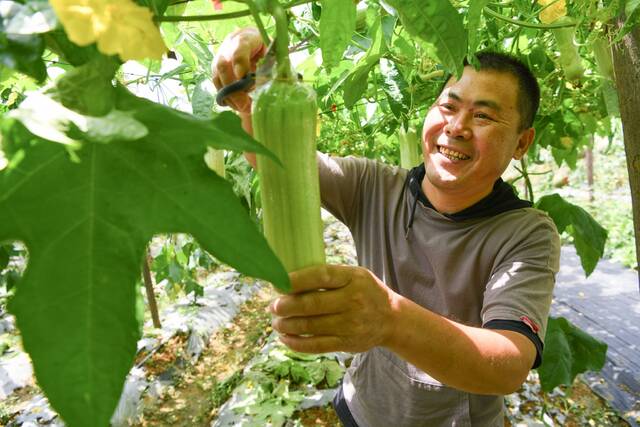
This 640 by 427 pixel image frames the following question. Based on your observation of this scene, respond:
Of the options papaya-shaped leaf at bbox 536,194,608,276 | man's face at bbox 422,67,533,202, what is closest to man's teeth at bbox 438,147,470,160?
man's face at bbox 422,67,533,202

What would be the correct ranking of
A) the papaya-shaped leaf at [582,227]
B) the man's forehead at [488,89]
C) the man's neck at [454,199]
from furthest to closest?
the papaya-shaped leaf at [582,227], the man's neck at [454,199], the man's forehead at [488,89]

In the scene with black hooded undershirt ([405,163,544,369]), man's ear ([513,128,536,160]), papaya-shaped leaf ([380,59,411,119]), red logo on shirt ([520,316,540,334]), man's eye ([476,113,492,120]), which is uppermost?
papaya-shaped leaf ([380,59,411,119])

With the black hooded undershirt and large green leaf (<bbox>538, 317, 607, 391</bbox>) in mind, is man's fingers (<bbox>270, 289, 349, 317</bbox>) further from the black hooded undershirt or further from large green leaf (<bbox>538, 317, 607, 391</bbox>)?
large green leaf (<bbox>538, 317, 607, 391</bbox>)

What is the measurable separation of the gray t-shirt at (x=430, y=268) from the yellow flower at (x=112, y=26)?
2.99 feet

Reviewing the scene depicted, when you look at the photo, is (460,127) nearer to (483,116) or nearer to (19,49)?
(483,116)

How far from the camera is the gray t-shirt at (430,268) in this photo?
Result: 49.6 inches

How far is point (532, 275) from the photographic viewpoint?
1227mm

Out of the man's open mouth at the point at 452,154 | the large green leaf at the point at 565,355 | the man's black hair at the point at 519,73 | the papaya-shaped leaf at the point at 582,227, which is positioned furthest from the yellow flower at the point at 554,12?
A: the large green leaf at the point at 565,355

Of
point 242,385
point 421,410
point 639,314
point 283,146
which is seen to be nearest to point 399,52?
point 283,146

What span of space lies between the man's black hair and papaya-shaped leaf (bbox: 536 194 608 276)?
709mm

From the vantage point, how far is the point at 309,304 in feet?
1.98

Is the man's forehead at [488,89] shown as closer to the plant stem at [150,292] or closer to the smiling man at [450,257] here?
the smiling man at [450,257]

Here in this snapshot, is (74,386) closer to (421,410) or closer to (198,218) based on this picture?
(198,218)

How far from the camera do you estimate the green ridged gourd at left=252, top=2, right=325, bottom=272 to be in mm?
567
